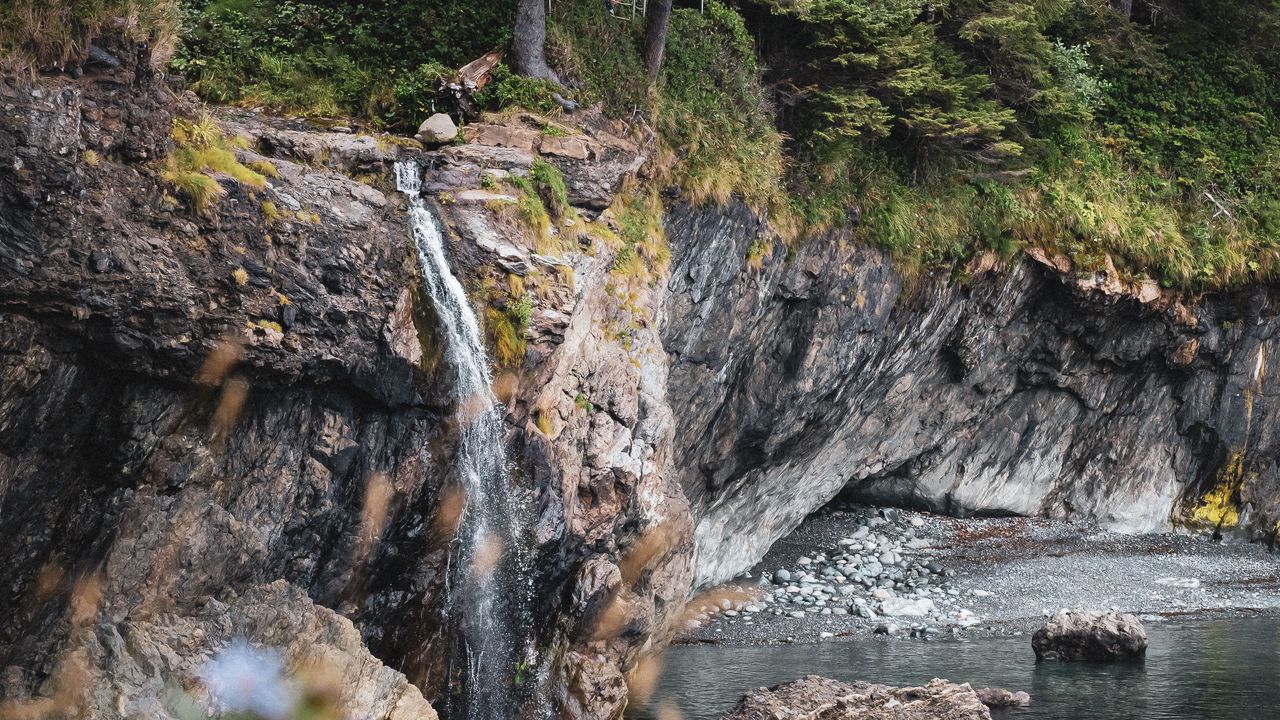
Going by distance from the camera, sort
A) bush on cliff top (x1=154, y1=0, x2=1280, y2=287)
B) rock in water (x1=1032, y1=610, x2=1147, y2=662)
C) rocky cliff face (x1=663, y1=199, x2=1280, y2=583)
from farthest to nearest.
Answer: rocky cliff face (x1=663, y1=199, x2=1280, y2=583) → rock in water (x1=1032, y1=610, x2=1147, y2=662) → bush on cliff top (x1=154, y1=0, x2=1280, y2=287)

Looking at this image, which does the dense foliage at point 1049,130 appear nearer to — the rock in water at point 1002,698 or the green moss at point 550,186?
the green moss at point 550,186

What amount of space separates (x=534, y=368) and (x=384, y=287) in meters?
2.24

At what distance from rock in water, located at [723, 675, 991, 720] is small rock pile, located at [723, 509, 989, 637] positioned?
23.5ft

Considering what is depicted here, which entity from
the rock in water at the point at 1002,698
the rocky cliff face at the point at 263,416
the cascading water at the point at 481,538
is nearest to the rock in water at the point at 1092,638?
the rock in water at the point at 1002,698

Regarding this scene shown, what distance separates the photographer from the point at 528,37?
57.5ft

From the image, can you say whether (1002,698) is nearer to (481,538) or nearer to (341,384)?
(481,538)

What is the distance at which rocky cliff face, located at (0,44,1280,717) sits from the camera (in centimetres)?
938

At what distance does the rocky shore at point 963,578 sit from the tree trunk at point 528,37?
472 inches

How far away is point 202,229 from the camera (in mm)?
10586

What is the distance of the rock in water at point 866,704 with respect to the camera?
13328 millimetres

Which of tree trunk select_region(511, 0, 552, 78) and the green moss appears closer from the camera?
the green moss

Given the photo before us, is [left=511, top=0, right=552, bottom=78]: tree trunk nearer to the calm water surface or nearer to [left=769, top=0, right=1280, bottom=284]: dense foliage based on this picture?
[left=769, top=0, right=1280, bottom=284]: dense foliage

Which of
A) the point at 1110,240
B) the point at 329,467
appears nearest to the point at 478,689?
the point at 329,467

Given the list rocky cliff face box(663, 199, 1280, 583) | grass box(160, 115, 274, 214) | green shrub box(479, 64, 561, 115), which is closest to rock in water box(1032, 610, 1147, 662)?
rocky cliff face box(663, 199, 1280, 583)
